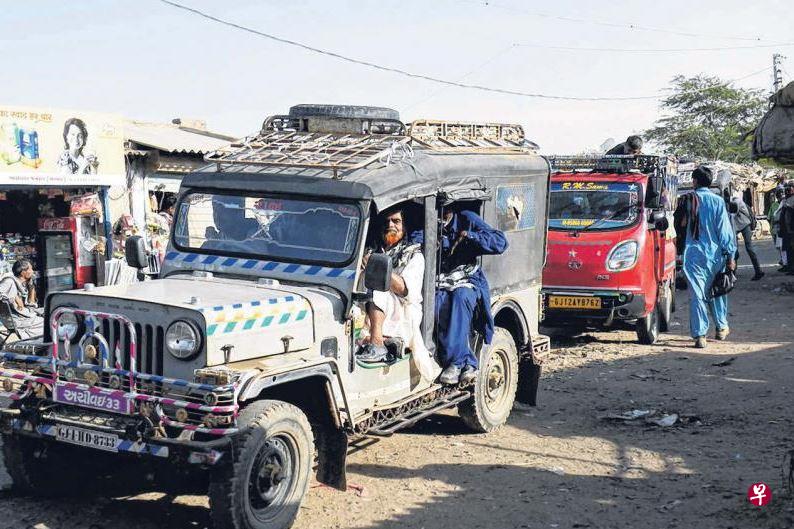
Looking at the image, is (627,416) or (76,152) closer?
(627,416)

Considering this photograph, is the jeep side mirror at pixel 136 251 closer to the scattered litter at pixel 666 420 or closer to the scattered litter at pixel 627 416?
the scattered litter at pixel 627 416

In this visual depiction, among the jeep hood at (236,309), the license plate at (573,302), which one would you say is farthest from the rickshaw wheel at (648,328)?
the jeep hood at (236,309)

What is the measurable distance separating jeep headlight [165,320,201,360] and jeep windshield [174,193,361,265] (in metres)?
1.31

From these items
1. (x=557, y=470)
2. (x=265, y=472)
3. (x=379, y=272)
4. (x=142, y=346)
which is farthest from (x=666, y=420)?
(x=142, y=346)

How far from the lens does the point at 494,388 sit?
811 cm

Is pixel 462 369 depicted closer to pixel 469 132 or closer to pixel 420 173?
pixel 420 173

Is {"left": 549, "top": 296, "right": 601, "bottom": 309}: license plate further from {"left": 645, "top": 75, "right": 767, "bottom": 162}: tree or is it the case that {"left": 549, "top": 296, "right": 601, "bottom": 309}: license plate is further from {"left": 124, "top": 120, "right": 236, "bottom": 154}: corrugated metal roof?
{"left": 645, "top": 75, "right": 767, "bottom": 162}: tree

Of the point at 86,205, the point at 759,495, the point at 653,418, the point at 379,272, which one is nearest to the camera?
the point at 379,272

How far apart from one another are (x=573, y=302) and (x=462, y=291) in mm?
4870

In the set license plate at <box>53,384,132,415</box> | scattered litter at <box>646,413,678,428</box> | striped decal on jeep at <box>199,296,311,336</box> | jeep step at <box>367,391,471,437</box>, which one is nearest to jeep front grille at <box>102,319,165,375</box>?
license plate at <box>53,384,132,415</box>

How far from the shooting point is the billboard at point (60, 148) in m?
14.2

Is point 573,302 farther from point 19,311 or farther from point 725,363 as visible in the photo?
point 19,311

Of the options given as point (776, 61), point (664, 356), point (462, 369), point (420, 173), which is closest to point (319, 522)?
point (462, 369)

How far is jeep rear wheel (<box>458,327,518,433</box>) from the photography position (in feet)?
25.4
